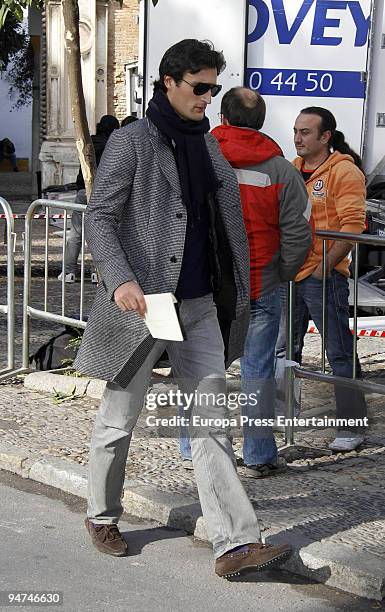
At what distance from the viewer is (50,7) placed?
2927cm

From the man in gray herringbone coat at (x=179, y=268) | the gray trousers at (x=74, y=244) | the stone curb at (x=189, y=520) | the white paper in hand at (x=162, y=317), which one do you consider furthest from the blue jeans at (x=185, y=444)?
the gray trousers at (x=74, y=244)

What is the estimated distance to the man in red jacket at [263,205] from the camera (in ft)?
20.7

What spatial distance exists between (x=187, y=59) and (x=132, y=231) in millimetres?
722

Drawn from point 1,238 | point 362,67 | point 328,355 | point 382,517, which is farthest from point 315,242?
point 1,238

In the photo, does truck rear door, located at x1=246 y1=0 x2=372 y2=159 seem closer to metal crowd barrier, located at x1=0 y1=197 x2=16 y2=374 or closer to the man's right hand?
metal crowd barrier, located at x1=0 y1=197 x2=16 y2=374

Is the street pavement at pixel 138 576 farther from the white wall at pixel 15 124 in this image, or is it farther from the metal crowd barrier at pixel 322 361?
the white wall at pixel 15 124

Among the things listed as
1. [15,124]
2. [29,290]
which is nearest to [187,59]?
[29,290]

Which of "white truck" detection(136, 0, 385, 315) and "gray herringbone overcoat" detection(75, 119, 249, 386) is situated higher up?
"white truck" detection(136, 0, 385, 315)

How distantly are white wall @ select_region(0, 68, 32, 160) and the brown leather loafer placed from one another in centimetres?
6061

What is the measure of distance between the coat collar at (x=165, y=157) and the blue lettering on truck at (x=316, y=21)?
22.7ft

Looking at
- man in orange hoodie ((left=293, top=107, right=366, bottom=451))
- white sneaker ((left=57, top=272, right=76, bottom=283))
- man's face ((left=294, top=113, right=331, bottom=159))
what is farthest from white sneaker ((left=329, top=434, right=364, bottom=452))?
white sneaker ((left=57, top=272, right=76, bottom=283))

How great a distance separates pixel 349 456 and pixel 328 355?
56 centimetres

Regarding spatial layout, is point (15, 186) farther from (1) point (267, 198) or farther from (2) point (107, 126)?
(1) point (267, 198)

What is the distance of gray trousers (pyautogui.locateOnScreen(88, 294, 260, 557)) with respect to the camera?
17.4 feet
